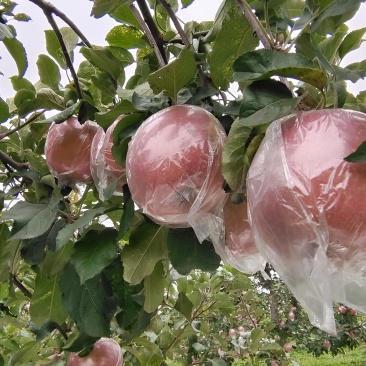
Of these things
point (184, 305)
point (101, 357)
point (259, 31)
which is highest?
point (259, 31)

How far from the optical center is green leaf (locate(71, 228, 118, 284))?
774 mm

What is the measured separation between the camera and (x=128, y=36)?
101 cm

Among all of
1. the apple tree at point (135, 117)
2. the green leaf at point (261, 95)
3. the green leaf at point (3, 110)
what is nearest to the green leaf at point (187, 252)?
the apple tree at point (135, 117)

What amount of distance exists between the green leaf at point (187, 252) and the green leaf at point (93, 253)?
92mm

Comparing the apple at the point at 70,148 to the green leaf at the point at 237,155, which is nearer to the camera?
the green leaf at the point at 237,155

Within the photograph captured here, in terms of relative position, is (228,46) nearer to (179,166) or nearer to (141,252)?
(179,166)

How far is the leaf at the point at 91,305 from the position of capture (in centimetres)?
95

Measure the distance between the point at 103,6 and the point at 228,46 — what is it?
26 centimetres

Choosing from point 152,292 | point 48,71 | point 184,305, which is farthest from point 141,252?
point 184,305

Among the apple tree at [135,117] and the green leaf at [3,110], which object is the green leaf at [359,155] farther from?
the green leaf at [3,110]

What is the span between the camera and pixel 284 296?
6812mm

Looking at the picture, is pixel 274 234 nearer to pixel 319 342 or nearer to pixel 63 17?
pixel 63 17

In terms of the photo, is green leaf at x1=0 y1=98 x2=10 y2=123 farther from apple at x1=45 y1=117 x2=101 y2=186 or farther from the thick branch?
the thick branch

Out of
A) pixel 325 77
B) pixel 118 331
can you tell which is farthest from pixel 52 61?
pixel 118 331
